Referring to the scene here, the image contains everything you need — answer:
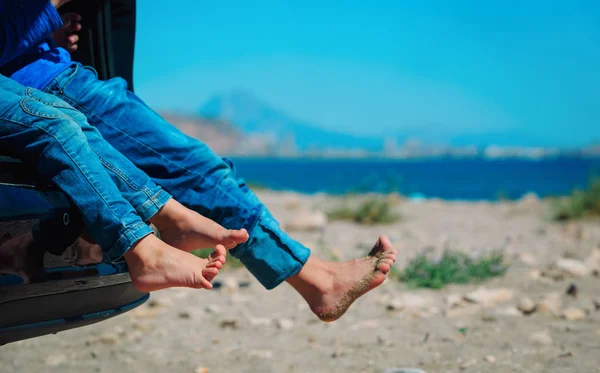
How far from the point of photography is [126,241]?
1964 millimetres

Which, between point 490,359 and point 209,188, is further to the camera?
point 490,359

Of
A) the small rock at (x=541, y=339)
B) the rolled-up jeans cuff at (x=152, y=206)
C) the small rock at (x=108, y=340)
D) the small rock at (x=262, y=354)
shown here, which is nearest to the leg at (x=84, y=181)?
the rolled-up jeans cuff at (x=152, y=206)

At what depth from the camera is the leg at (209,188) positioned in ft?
7.70

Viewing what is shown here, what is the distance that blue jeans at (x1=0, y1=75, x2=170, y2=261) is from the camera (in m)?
1.90

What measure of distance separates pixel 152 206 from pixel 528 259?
4402mm

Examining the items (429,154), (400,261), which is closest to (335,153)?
(429,154)

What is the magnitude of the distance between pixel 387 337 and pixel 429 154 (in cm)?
15562

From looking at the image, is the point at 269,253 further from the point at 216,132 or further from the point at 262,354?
the point at 216,132

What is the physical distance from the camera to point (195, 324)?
399 cm

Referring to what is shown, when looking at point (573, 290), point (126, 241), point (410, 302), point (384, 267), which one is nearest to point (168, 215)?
point (126, 241)

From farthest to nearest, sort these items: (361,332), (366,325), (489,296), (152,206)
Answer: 1. (489,296)
2. (366,325)
3. (361,332)
4. (152,206)

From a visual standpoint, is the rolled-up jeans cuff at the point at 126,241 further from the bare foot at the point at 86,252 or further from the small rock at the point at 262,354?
the small rock at the point at 262,354

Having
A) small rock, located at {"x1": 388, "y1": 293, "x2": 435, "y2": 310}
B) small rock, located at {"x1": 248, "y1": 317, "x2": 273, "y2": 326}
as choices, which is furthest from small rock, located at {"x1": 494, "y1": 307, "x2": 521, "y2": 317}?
small rock, located at {"x1": 248, "y1": 317, "x2": 273, "y2": 326}

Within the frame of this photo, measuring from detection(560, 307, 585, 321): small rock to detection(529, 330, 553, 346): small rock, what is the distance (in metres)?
0.47
